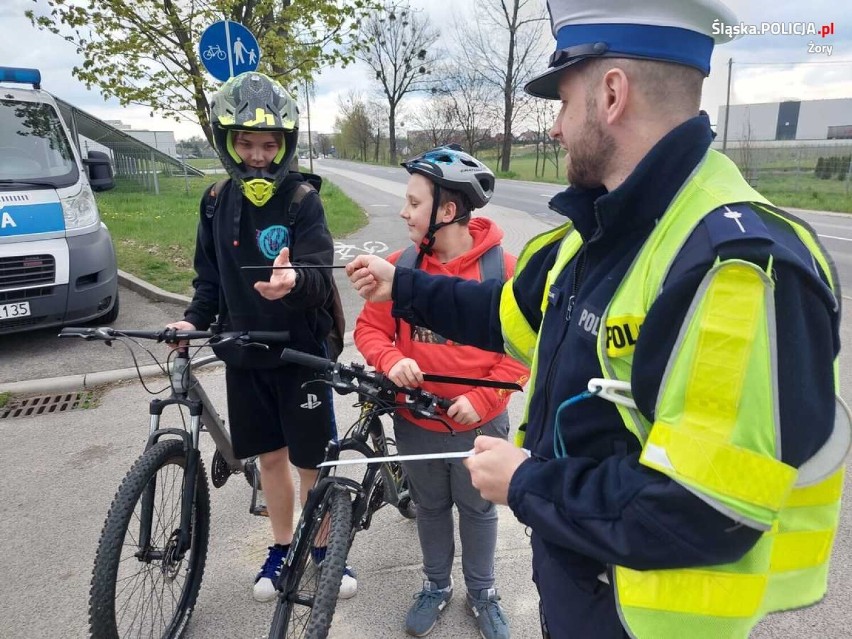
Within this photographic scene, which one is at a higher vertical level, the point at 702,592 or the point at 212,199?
the point at 212,199

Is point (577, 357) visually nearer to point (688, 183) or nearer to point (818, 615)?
point (688, 183)

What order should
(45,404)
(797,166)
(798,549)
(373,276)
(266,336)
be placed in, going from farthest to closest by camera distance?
(797,166) < (45,404) < (266,336) < (373,276) < (798,549)

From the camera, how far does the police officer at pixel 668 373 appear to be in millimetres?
918

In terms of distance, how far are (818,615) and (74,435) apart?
4622 millimetres

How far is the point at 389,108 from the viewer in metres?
54.0

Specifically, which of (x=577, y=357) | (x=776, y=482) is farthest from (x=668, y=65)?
(x=776, y=482)

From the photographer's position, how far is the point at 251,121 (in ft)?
8.21

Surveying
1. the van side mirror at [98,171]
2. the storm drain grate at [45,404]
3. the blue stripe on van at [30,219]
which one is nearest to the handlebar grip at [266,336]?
the storm drain grate at [45,404]

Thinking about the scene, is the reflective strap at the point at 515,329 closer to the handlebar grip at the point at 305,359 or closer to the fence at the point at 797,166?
the handlebar grip at the point at 305,359

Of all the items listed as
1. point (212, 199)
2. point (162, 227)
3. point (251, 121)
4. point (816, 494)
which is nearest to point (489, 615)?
point (816, 494)

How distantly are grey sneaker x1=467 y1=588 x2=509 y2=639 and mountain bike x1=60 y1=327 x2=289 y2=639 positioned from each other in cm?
125

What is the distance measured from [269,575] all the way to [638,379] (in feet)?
7.78

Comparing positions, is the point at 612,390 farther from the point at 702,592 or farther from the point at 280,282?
the point at 280,282

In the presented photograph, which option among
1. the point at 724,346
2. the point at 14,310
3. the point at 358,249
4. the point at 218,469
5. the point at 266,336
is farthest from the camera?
the point at 358,249
